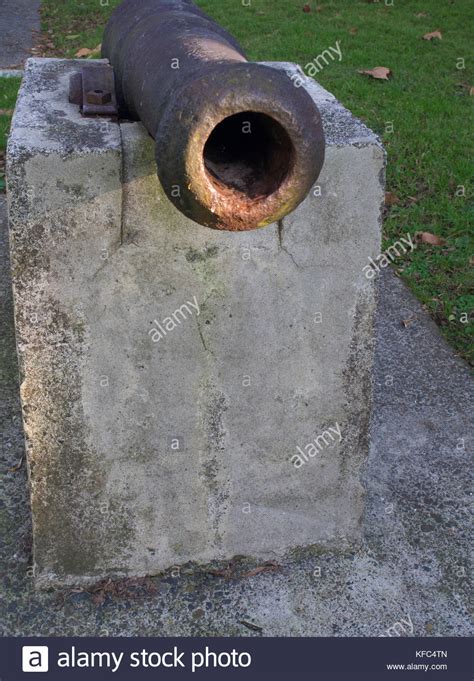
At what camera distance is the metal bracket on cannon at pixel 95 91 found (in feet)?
9.75

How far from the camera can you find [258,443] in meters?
3.01

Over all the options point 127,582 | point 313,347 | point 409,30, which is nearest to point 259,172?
point 313,347

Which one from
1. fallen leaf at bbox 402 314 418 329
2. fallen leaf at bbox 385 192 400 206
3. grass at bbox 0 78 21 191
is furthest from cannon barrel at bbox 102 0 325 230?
grass at bbox 0 78 21 191

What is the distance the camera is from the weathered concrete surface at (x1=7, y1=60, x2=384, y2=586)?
2631 mm

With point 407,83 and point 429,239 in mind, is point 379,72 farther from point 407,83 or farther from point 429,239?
point 429,239

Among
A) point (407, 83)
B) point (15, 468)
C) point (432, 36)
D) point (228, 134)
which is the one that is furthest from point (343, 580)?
point (432, 36)

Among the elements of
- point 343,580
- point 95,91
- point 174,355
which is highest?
point 95,91

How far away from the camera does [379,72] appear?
7586 mm

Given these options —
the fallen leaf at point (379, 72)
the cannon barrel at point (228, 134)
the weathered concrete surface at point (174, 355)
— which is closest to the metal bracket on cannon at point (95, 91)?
the weathered concrete surface at point (174, 355)

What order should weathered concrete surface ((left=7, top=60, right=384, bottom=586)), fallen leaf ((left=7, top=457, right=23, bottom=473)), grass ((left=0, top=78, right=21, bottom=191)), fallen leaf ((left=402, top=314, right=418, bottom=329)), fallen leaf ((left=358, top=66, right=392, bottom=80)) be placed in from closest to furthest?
weathered concrete surface ((left=7, top=60, right=384, bottom=586))
fallen leaf ((left=7, top=457, right=23, bottom=473))
fallen leaf ((left=402, top=314, right=418, bottom=329))
grass ((left=0, top=78, right=21, bottom=191))
fallen leaf ((left=358, top=66, right=392, bottom=80))

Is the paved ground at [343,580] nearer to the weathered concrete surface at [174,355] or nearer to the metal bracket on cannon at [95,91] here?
the weathered concrete surface at [174,355]

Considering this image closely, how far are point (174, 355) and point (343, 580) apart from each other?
101 centimetres

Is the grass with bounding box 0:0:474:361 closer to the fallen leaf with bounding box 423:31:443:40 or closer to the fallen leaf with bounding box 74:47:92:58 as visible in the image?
the fallen leaf with bounding box 423:31:443:40

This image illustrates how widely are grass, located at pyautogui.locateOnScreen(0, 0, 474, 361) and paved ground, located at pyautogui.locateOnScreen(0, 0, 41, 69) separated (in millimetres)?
194
